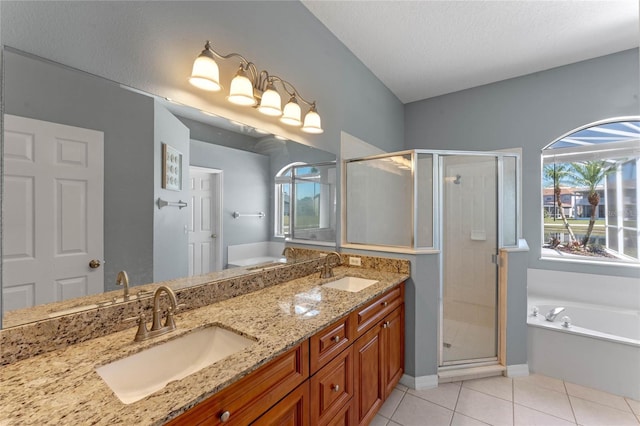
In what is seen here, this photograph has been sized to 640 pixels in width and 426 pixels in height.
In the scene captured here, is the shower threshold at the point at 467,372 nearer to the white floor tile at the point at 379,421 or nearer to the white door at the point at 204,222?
the white floor tile at the point at 379,421

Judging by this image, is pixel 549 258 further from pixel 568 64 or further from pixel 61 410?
pixel 61 410

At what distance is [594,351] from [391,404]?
1641mm

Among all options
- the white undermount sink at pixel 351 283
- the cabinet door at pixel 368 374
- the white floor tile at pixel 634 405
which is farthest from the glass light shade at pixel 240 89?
the white floor tile at pixel 634 405

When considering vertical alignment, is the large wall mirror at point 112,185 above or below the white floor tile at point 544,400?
above

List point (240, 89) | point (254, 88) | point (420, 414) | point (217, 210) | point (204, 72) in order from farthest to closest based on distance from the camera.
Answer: point (420, 414) < point (254, 88) < point (217, 210) < point (240, 89) < point (204, 72)

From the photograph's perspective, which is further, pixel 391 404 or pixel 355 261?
pixel 355 261

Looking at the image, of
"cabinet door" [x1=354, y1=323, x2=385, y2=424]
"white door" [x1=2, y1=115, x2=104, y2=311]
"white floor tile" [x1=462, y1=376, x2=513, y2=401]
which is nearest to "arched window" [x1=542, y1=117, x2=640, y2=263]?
"white floor tile" [x1=462, y1=376, x2=513, y2=401]

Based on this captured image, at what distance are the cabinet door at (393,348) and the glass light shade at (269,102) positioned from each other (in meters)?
1.54

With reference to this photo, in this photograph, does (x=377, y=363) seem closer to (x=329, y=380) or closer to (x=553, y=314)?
(x=329, y=380)

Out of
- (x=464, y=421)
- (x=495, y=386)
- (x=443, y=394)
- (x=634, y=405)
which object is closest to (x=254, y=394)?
(x=464, y=421)

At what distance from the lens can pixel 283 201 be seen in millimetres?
1955

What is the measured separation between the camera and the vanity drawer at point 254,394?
2.46 feet

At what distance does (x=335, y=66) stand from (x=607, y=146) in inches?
115

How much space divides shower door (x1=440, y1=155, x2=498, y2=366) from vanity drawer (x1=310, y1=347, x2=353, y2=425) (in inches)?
47.9
